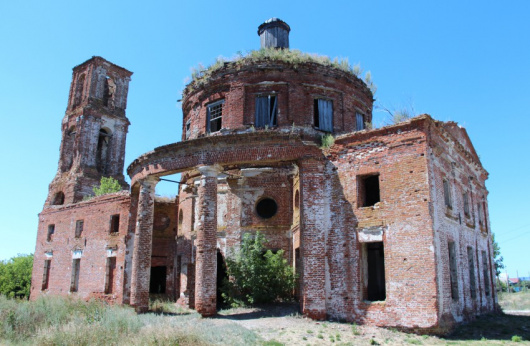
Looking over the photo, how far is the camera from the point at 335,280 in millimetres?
14055

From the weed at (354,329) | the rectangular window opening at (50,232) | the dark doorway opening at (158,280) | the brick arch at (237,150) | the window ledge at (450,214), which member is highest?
the brick arch at (237,150)

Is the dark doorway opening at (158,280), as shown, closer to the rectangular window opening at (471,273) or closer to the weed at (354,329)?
the weed at (354,329)

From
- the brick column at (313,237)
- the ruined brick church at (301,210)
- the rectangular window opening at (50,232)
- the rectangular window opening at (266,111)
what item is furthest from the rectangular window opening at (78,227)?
the brick column at (313,237)

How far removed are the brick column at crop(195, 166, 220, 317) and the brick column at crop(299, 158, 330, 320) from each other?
3.05 m

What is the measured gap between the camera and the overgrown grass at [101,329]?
10507 millimetres

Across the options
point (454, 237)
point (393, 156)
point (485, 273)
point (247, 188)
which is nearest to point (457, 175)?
point (454, 237)

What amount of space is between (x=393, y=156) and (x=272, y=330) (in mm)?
6376

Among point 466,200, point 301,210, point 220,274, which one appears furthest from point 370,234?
point 220,274

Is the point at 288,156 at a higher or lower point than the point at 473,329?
higher

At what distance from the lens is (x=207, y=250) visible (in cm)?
1519

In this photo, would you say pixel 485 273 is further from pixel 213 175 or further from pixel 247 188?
pixel 213 175

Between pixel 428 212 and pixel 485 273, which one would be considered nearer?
pixel 428 212

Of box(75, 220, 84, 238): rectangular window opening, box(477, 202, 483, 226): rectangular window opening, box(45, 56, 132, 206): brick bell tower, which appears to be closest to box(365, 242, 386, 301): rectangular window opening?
box(477, 202, 483, 226): rectangular window opening

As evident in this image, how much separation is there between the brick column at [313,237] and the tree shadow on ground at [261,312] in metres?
0.83
